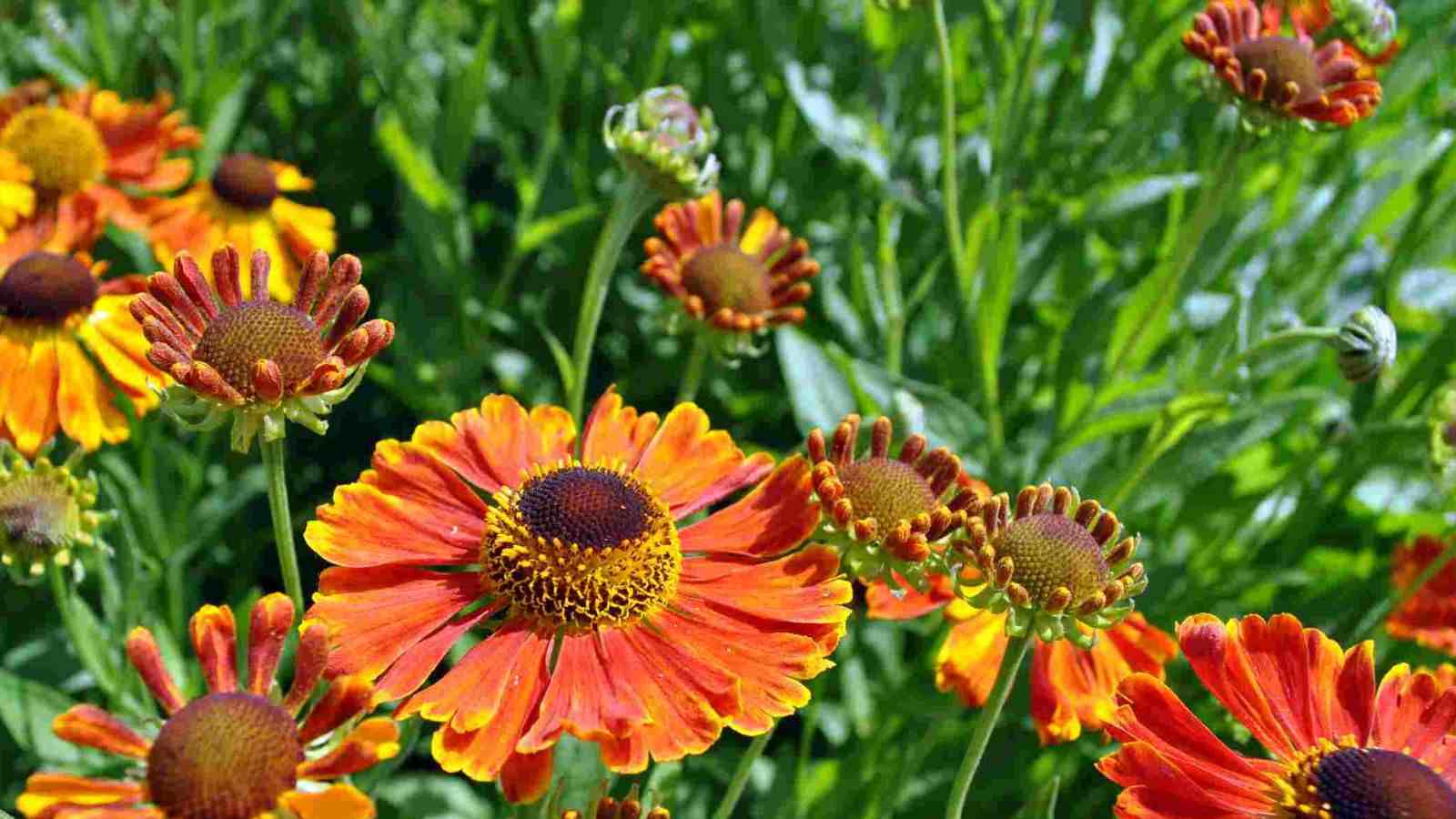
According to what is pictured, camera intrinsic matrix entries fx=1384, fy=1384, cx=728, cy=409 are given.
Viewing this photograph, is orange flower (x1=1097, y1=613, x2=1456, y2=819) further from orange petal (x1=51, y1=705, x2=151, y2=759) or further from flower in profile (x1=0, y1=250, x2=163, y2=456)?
flower in profile (x1=0, y1=250, x2=163, y2=456)

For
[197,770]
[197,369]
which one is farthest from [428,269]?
[197,770]

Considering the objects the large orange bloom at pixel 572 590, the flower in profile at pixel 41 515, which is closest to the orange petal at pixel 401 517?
the large orange bloom at pixel 572 590

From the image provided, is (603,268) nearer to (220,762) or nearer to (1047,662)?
(1047,662)

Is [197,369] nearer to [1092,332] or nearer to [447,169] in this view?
[447,169]

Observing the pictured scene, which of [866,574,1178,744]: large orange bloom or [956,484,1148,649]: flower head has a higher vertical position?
[956,484,1148,649]: flower head

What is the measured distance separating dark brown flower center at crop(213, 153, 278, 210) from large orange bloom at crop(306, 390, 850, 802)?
2.88 feet

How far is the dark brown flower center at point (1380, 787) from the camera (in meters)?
0.94

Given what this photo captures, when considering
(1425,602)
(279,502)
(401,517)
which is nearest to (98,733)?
(279,502)

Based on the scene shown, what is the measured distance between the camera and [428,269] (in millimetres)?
2070

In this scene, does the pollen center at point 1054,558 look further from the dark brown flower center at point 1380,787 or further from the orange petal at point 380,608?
the orange petal at point 380,608

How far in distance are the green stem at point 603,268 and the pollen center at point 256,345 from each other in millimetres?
378

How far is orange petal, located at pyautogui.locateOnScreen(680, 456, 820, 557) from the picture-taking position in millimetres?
1133

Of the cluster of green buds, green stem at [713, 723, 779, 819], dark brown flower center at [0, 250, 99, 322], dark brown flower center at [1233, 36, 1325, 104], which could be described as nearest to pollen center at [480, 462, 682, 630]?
green stem at [713, 723, 779, 819]

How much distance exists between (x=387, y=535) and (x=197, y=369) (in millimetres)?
225
